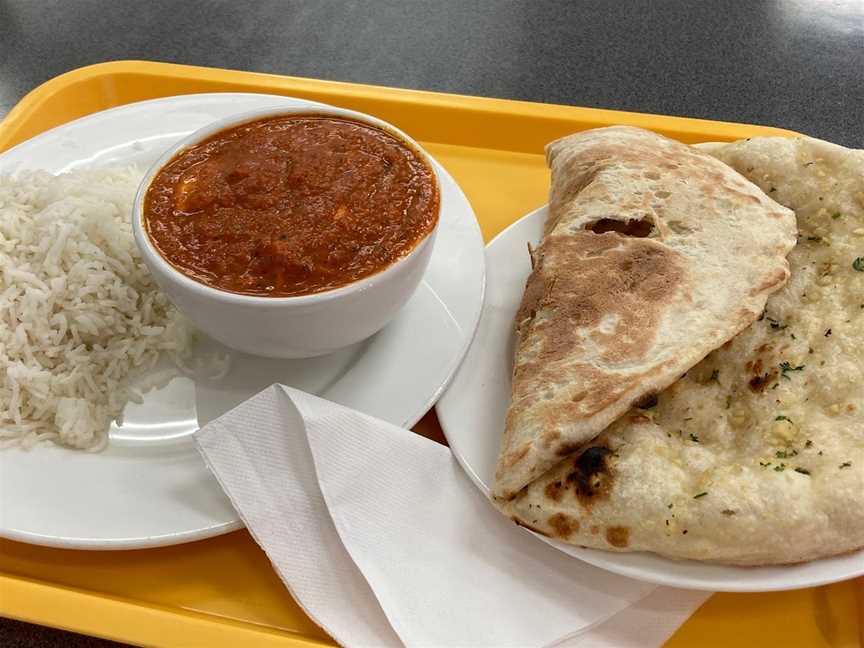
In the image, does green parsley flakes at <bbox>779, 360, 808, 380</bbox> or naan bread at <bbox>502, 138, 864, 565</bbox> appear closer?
naan bread at <bbox>502, 138, 864, 565</bbox>

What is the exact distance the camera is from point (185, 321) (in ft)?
5.92

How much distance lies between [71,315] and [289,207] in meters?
0.55

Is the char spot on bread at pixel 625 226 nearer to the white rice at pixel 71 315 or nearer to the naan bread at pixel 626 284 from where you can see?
the naan bread at pixel 626 284

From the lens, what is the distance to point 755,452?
142 centimetres

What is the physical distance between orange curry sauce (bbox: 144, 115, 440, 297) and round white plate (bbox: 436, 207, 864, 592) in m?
0.31

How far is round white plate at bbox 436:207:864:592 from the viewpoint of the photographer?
132cm

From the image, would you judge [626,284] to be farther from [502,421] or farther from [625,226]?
[502,421]

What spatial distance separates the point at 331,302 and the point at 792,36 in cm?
328

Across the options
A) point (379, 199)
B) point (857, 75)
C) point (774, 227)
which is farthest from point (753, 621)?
point (857, 75)

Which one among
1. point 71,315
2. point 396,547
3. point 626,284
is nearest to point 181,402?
point 71,315

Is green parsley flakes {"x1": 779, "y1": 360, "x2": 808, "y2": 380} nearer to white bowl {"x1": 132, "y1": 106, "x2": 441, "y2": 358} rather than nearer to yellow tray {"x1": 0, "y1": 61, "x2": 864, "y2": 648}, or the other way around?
yellow tray {"x1": 0, "y1": 61, "x2": 864, "y2": 648}

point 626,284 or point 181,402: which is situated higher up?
point 626,284

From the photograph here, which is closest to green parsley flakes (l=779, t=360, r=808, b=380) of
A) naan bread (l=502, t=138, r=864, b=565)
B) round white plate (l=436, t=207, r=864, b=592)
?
naan bread (l=502, t=138, r=864, b=565)

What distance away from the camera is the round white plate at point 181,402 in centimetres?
143
